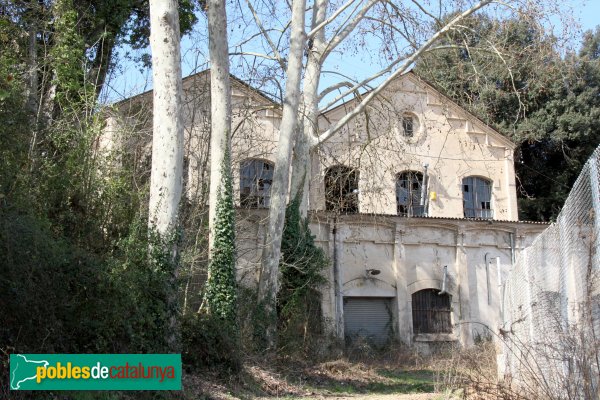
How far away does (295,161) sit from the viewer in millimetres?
20703

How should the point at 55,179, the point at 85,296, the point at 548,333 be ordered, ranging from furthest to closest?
the point at 55,179, the point at 85,296, the point at 548,333

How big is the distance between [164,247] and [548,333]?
7.72 m

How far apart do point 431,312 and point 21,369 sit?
1932 centimetres

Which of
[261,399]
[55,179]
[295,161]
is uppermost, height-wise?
[295,161]

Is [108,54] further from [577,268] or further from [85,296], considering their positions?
[577,268]

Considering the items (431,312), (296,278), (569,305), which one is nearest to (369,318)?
(431,312)

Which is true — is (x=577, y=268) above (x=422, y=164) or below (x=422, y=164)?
below

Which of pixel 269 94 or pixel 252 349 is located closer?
pixel 252 349

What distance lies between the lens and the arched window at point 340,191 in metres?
24.0

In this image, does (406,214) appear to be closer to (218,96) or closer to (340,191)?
(340,191)

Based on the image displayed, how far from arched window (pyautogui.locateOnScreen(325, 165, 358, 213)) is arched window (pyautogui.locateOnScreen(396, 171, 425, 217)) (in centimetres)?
223

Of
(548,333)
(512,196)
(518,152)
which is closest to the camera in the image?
(548,333)

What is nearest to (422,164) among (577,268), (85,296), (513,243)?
(513,243)

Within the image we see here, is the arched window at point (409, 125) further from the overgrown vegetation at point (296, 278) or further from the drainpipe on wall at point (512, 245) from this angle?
the overgrown vegetation at point (296, 278)
